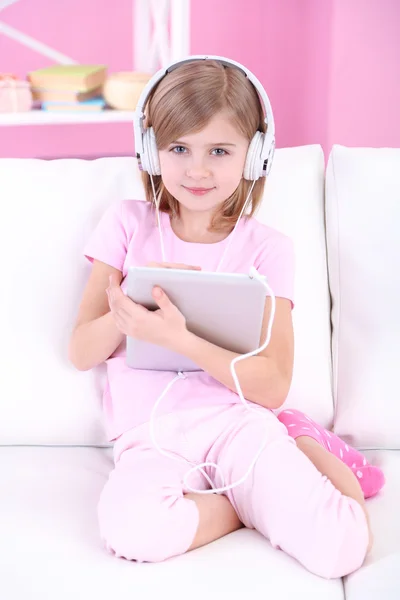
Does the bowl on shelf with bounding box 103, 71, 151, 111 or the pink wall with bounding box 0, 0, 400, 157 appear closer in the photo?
the bowl on shelf with bounding box 103, 71, 151, 111

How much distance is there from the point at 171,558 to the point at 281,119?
224 centimetres

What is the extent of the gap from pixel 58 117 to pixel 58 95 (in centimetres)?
7

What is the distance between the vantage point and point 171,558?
1.14m

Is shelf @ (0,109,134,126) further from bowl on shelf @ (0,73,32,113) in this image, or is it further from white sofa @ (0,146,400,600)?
white sofa @ (0,146,400,600)

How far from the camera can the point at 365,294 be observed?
1.53 m

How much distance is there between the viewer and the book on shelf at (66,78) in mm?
2219

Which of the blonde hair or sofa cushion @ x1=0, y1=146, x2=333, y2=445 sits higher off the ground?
the blonde hair

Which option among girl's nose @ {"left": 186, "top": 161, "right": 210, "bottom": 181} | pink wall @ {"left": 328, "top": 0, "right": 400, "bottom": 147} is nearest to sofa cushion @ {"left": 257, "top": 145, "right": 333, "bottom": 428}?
girl's nose @ {"left": 186, "top": 161, "right": 210, "bottom": 181}

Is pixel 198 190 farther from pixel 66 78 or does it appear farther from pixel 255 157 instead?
pixel 66 78

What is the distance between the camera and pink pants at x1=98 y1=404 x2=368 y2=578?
44.3 inches

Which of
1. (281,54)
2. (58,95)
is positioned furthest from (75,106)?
(281,54)

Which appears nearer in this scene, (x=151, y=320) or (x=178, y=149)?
(x=151, y=320)

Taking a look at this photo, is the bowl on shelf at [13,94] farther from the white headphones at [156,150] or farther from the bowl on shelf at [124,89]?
the white headphones at [156,150]

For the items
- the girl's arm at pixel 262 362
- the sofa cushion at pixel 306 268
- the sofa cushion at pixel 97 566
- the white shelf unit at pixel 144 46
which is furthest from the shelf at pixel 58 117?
the sofa cushion at pixel 97 566
